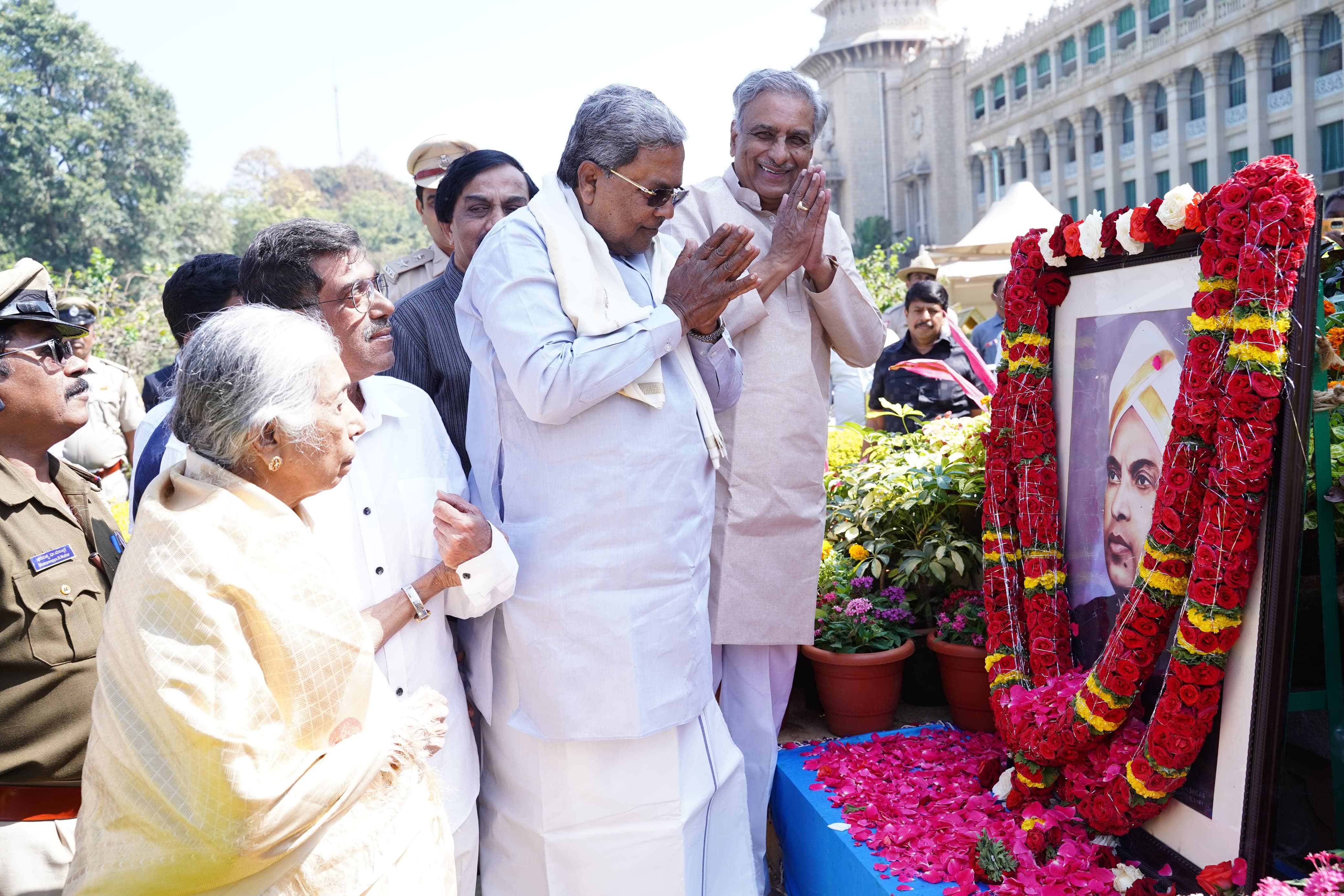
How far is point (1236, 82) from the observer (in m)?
28.3

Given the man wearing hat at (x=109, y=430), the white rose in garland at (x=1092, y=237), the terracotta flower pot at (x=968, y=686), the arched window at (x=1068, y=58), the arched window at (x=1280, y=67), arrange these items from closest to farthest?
the white rose in garland at (x=1092, y=237) → the terracotta flower pot at (x=968, y=686) → the man wearing hat at (x=109, y=430) → the arched window at (x=1280, y=67) → the arched window at (x=1068, y=58)

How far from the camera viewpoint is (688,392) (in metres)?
2.37

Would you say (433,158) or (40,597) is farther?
(433,158)

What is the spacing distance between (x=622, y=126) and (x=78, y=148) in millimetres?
44639

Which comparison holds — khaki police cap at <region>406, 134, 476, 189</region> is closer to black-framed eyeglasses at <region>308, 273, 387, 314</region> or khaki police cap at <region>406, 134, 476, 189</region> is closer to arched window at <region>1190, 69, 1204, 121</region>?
black-framed eyeglasses at <region>308, 273, 387, 314</region>

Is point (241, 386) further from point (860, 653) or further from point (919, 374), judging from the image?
point (919, 374)

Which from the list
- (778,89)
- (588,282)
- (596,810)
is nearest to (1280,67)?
(778,89)

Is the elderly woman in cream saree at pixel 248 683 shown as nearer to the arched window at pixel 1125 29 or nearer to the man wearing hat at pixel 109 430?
the man wearing hat at pixel 109 430

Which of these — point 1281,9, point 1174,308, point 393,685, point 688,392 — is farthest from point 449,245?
point 1281,9

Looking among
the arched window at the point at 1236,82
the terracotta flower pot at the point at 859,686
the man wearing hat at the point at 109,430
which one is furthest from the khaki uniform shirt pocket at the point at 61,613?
the arched window at the point at 1236,82

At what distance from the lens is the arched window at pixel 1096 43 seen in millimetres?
34281

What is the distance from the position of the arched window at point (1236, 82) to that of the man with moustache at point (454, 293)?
1216 inches

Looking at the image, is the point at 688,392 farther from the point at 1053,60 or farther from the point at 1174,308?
the point at 1053,60

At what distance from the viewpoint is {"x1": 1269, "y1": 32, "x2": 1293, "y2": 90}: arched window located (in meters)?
26.1
